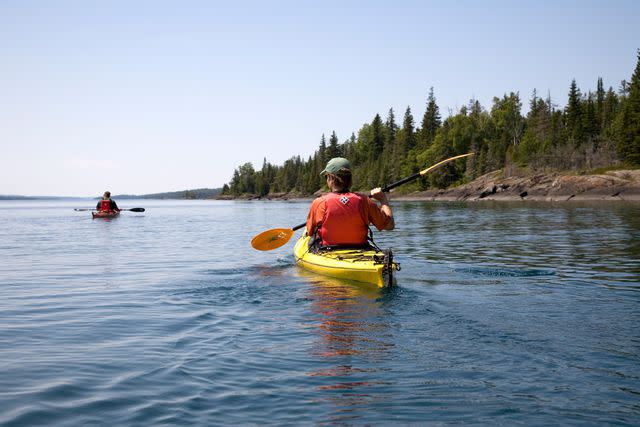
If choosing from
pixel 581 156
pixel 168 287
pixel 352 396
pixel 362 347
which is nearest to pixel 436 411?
pixel 352 396

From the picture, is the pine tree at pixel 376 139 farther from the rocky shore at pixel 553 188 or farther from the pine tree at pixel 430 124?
the rocky shore at pixel 553 188

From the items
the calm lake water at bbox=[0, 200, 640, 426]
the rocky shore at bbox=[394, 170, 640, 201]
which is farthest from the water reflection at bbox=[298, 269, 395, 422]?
the rocky shore at bbox=[394, 170, 640, 201]

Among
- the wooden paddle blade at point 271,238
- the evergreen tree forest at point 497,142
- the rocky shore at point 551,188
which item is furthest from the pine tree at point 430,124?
the wooden paddle blade at point 271,238

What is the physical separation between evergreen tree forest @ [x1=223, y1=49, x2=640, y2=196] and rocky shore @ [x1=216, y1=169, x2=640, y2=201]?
4.39m

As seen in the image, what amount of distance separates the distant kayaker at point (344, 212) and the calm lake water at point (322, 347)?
0.92 metres

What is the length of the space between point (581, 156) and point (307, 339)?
271 ft

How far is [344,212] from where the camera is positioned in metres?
9.74

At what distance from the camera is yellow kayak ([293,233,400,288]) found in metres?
8.95

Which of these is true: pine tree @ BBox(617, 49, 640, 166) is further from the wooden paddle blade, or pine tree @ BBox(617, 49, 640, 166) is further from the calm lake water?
the wooden paddle blade

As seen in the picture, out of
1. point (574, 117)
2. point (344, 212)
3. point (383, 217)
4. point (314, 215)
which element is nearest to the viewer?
point (383, 217)

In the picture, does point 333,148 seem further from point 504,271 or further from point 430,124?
point 504,271

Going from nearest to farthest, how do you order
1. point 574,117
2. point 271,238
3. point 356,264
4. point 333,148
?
point 356,264 → point 271,238 → point 574,117 → point 333,148

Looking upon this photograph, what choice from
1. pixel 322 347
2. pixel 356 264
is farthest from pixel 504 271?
pixel 322 347

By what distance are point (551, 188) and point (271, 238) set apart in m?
61.9
